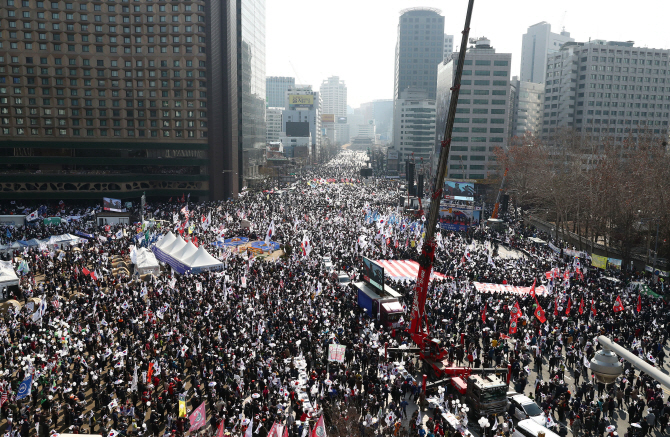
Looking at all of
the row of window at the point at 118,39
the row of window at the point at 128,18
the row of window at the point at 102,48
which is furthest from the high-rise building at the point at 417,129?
the row of window at the point at 128,18

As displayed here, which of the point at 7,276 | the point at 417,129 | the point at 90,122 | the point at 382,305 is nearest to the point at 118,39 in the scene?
the point at 90,122

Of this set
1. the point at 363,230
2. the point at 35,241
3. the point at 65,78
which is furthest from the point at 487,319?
the point at 65,78

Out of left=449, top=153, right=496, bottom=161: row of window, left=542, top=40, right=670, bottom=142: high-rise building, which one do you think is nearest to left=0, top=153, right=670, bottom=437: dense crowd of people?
left=449, top=153, right=496, bottom=161: row of window

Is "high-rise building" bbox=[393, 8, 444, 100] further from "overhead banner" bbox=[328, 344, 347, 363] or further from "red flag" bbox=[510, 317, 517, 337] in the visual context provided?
"overhead banner" bbox=[328, 344, 347, 363]

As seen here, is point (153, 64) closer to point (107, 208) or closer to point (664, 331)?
point (107, 208)

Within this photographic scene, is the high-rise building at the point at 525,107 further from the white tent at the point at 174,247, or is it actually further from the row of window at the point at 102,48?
the white tent at the point at 174,247

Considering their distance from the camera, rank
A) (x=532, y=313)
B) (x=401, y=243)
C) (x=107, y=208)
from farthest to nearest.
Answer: (x=107, y=208), (x=401, y=243), (x=532, y=313)
